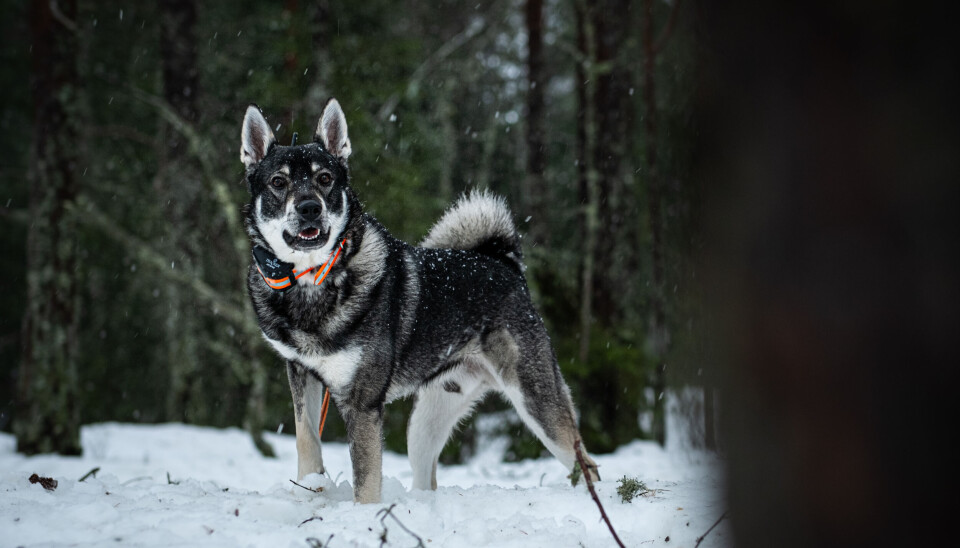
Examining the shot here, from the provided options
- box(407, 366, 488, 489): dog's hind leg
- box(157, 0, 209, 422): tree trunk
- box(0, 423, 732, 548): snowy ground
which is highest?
box(157, 0, 209, 422): tree trunk

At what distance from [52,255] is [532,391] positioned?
228 inches

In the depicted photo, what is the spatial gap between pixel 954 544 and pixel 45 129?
8.36 metres

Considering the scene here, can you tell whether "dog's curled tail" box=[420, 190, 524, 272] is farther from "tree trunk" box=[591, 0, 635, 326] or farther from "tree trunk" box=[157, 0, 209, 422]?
"tree trunk" box=[157, 0, 209, 422]

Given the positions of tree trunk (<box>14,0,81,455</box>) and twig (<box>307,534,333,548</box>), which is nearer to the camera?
twig (<box>307,534,333,548</box>)

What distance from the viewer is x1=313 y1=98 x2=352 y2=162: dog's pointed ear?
395cm

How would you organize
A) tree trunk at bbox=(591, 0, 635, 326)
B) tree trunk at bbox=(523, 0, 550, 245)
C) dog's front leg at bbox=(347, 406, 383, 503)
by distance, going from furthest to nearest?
tree trunk at bbox=(523, 0, 550, 245) → tree trunk at bbox=(591, 0, 635, 326) → dog's front leg at bbox=(347, 406, 383, 503)

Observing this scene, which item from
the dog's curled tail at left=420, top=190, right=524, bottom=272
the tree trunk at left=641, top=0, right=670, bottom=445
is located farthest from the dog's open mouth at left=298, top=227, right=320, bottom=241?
the tree trunk at left=641, top=0, right=670, bottom=445

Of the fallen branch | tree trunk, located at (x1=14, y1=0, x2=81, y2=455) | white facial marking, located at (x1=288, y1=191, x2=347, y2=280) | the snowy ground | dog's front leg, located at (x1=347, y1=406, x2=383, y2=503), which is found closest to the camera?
the snowy ground

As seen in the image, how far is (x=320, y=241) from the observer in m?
3.58

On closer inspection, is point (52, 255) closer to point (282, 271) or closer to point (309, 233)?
point (282, 271)

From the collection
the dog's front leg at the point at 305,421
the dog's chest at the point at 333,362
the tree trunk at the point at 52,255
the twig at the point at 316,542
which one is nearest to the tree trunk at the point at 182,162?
the tree trunk at the point at 52,255

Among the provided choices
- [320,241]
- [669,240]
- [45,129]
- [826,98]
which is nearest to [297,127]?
[45,129]

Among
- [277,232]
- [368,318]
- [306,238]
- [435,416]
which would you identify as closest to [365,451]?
[368,318]

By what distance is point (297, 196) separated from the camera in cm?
358
